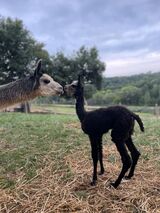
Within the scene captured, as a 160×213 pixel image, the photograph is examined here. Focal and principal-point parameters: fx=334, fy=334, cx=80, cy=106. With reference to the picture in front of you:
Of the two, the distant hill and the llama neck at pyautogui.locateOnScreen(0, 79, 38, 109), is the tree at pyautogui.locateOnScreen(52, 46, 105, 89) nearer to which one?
the distant hill

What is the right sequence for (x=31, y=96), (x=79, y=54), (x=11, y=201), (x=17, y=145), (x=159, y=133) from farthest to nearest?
(x=79, y=54) < (x=159, y=133) < (x=17, y=145) < (x=31, y=96) < (x=11, y=201)

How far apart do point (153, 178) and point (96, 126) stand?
1.11 meters

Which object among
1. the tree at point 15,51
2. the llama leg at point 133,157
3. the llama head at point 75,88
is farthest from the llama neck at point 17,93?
the tree at point 15,51

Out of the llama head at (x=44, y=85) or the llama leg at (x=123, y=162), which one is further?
the llama head at (x=44, y=85)

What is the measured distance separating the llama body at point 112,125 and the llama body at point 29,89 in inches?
44.7

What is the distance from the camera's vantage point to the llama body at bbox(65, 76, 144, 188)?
14.1ft

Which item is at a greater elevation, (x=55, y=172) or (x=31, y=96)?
(x=31, y=96)

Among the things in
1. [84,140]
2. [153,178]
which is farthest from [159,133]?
[153,178]

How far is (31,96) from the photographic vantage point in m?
5.93

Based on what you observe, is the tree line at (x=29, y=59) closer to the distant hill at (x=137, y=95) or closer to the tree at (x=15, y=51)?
the tree at (x=15, y=51)

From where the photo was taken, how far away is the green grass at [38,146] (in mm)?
5090

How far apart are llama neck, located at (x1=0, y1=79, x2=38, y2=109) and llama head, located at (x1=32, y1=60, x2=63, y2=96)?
107 millimetres

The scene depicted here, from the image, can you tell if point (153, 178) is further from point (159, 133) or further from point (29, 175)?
point (159, 133)

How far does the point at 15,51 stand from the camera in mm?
28812
